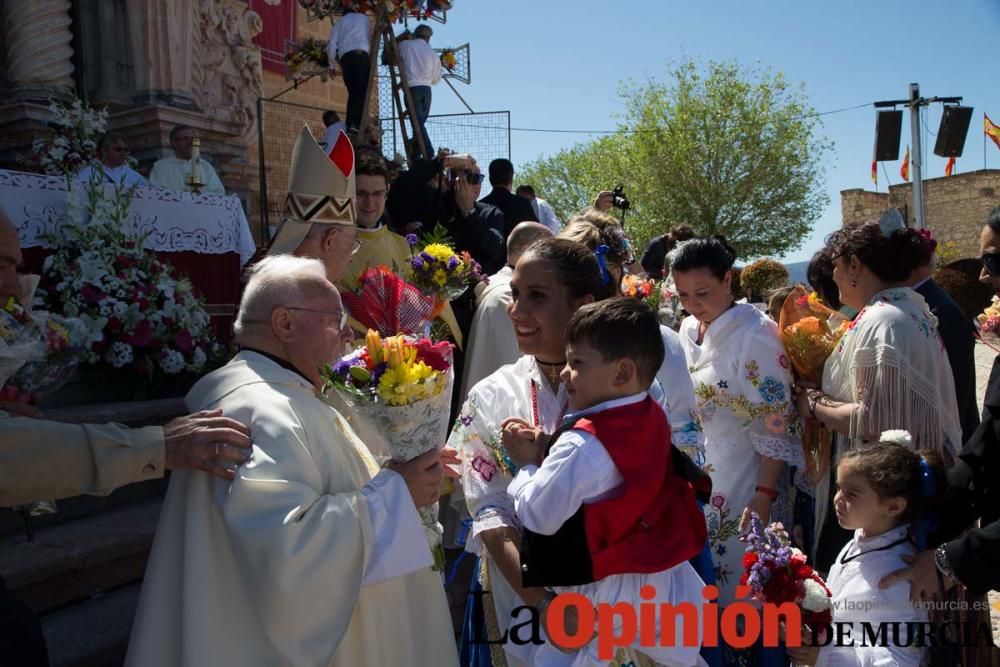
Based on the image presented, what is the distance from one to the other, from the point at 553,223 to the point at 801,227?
2325 centimetres

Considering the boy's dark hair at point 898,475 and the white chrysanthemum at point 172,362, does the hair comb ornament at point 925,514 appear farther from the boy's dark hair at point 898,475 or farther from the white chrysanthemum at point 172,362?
the white chrysanthemum at point 172,362

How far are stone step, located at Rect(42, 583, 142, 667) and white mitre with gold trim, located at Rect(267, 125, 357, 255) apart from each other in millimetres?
1725

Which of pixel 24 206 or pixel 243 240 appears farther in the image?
pixel 243 240

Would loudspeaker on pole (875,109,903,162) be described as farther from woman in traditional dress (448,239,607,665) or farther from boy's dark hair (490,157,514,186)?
woman in traditional dress (448,239,607,665)

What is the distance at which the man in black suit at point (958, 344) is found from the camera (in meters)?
3.54

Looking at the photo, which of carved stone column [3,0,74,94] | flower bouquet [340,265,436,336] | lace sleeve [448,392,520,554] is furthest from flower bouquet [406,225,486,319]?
carved stone column [3,0,74,94]

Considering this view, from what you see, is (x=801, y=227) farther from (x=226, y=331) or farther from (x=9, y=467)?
(x=9, y=467)

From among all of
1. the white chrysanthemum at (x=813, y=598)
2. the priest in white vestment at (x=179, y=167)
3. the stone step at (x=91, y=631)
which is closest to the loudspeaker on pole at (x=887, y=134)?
the priest in white vestment at (x=179, y=167)

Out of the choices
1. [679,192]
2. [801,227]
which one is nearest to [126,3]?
[679,192]

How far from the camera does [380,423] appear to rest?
6.84 feet

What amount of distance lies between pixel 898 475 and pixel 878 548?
279mm

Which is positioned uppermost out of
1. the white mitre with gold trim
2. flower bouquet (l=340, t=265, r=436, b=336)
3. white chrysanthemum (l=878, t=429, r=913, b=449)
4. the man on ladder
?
the man on ladder

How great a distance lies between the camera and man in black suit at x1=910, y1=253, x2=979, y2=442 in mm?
3539

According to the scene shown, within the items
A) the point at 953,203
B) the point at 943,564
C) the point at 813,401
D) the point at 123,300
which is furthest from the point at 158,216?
the point at 953,203
